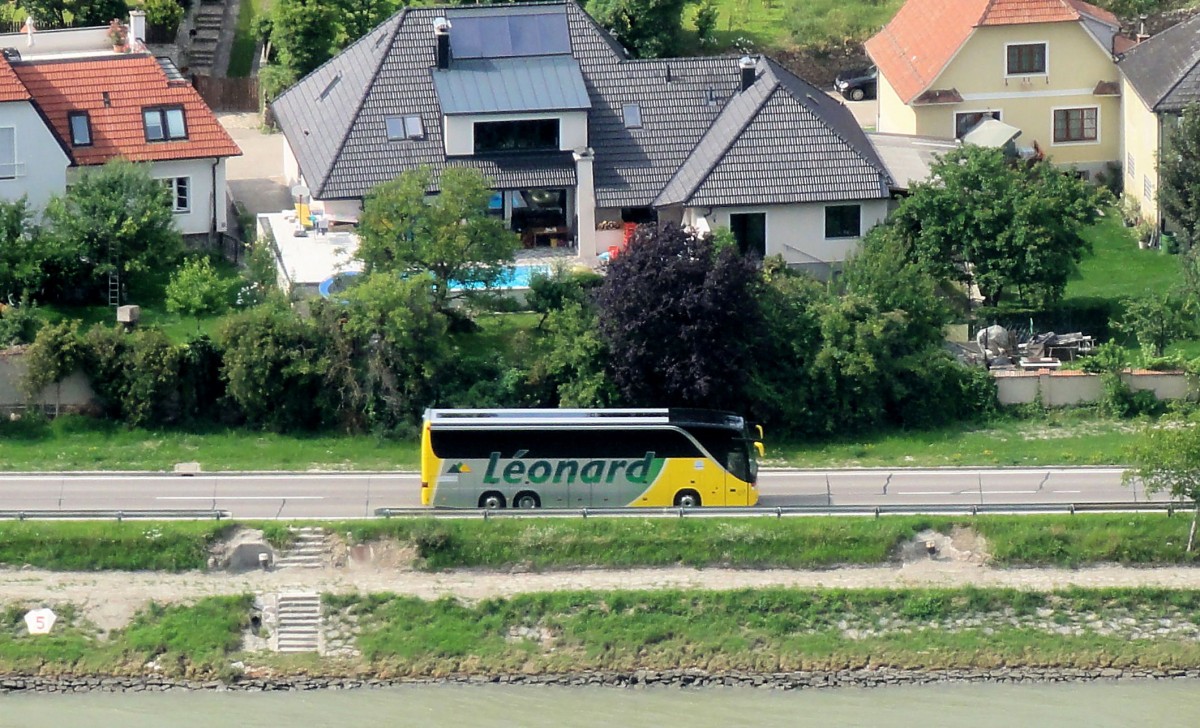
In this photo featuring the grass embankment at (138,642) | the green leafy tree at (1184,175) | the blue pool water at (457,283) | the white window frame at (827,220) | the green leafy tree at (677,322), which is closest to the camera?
the grass embankment at (138,642)

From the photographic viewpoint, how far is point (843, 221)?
67562 mm

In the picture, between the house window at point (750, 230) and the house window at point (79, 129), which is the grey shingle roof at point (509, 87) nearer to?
the house window at point (750, 230)

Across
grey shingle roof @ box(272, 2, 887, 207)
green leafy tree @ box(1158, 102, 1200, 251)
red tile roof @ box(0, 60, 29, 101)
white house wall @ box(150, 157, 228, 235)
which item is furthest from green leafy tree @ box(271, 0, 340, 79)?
green leafy tree @ box(1158, 102, 1200, 251)

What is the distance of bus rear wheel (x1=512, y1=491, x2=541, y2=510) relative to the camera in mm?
55769

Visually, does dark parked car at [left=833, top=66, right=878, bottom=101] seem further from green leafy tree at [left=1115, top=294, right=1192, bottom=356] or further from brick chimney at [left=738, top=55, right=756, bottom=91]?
green leafy tree at [left=1115, top=294, right=1192, bottom=356]

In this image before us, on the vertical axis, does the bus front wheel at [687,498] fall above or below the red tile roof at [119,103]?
below

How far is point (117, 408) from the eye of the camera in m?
61.1

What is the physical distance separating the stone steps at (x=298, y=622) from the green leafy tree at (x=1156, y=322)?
2338 centimetres

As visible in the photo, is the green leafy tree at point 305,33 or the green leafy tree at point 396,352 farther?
the green leafy tree at point 305,33

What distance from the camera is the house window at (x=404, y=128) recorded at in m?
68.5

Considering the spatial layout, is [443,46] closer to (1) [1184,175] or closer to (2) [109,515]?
Answer: (2) [109,515]

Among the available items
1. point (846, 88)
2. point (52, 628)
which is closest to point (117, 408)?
point (52, 628)

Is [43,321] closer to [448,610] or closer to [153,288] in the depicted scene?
[153,288]

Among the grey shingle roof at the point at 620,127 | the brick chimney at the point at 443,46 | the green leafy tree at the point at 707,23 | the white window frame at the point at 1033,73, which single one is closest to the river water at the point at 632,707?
the grey shingle roof at the point at 620,127
